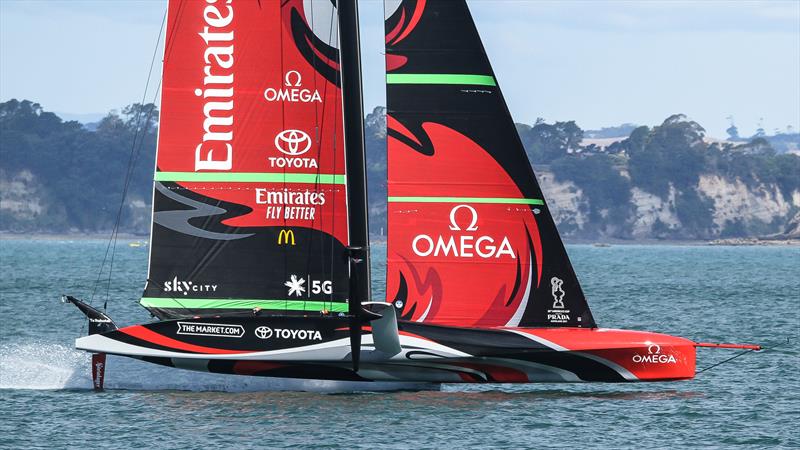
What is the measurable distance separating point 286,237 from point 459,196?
2649 mm

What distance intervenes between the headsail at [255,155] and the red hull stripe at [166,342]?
96cm

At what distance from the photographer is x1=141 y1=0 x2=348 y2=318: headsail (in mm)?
21844

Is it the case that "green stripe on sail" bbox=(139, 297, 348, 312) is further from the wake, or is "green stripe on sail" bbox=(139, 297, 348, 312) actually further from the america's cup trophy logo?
the america's cup trophy logo

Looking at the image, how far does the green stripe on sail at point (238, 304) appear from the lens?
2181 centimetres

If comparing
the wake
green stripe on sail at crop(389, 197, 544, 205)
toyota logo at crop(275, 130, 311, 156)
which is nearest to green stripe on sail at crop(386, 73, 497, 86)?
toyota logo at crop(275, 130, 311, 156)

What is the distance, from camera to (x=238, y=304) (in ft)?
72.0

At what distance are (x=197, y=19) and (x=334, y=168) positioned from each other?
9.79 feet

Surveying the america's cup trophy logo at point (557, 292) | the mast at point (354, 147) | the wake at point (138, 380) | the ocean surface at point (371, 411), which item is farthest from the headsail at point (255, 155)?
the america's cup trophy logo at point (557, 292)

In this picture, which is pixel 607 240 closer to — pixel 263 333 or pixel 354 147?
pixel 354 147

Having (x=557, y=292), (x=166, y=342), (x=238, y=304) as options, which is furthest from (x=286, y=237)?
(x=557, y=292)

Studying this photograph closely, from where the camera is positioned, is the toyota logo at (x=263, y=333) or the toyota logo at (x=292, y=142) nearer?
the toyota logo at (x=263, y=333)

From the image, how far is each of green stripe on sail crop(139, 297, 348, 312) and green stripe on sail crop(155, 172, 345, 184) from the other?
178cm

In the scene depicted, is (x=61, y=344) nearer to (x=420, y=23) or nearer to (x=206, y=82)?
(x=206, y=82)

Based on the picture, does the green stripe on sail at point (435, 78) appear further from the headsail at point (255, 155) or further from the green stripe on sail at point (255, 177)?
the green stripe on sail at point (255, 177)
